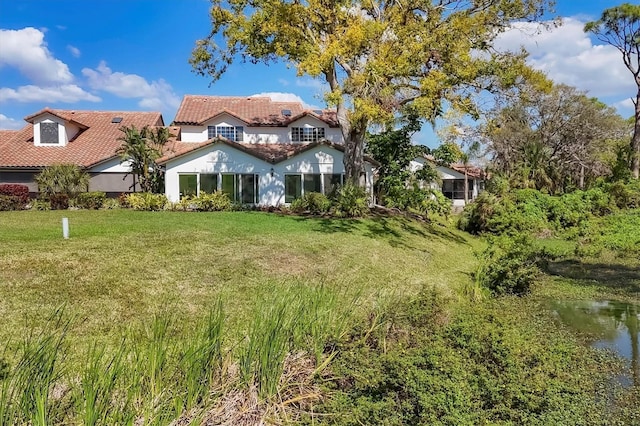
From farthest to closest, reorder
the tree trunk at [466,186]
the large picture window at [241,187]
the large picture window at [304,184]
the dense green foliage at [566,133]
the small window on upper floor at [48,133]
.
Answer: the tree trunk at [466,186] < the dense green foliage at [566,133] < the small window on upper floor at [48,133] < the large picture window at [304,184] < the large picture window at [241,187]

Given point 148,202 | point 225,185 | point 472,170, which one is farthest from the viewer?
point 472,170

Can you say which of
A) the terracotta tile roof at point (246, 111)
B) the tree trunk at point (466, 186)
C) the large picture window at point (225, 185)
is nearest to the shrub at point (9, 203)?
the large picture window at point (225, 185)

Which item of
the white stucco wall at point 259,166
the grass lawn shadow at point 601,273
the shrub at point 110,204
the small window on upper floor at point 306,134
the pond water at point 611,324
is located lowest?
the pond water at point 611,324

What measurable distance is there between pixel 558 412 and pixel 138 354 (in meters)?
3.94

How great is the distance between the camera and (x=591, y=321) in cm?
870

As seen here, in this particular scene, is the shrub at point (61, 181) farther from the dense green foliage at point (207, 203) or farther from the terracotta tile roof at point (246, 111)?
the terracotta tile roof at point (246, 111)

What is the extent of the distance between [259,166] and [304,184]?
2718 millimetres

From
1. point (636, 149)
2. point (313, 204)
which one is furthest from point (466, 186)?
point (313, 204)

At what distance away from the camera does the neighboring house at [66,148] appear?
26.1 m

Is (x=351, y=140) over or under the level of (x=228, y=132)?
under

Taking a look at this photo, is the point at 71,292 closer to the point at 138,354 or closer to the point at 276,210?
the point at 138,354

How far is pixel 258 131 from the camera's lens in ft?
94.4

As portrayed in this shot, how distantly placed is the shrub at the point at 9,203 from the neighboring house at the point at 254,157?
6.74m

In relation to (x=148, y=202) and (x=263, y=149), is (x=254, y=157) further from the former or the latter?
(x=148, y=202)
